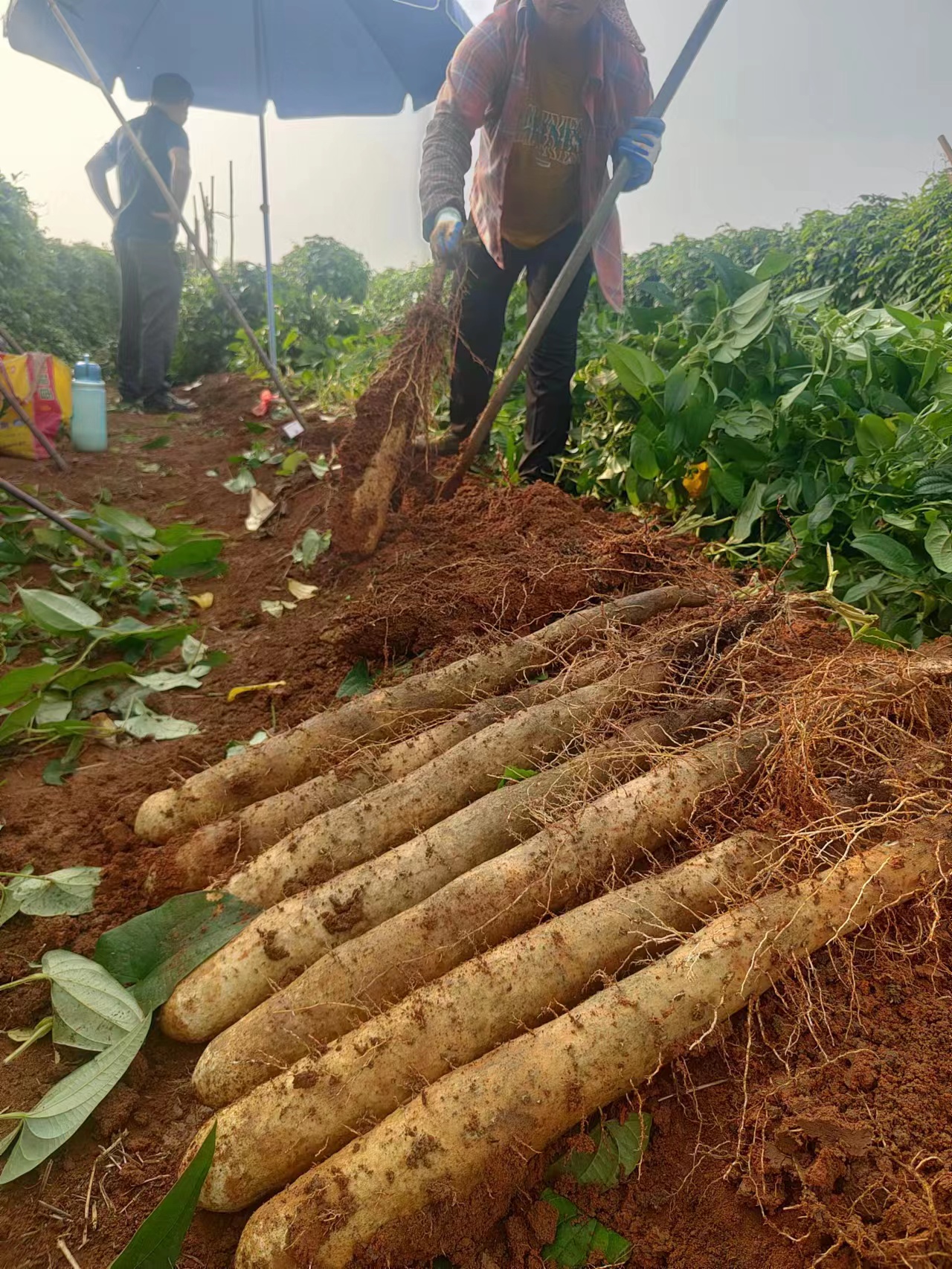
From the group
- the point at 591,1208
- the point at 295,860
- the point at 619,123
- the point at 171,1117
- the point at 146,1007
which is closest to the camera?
the point at 591,1208

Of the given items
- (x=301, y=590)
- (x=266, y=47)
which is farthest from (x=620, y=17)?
(x=266, y=47)

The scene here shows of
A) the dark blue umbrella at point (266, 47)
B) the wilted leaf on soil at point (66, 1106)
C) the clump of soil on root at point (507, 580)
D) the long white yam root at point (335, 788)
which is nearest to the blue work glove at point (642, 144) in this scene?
the clump of soil on root at point (507, 580)

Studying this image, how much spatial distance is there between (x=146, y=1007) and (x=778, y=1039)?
986 millimetres

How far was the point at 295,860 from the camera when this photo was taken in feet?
4.51

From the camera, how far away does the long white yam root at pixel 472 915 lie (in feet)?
3.65

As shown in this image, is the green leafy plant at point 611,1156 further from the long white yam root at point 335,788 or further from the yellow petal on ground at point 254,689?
the yellow petal on ground at point 254,689

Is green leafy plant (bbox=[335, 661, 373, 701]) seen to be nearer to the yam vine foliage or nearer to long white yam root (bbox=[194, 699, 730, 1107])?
long white yam root (bbox=[194, 699, 730, 1107])

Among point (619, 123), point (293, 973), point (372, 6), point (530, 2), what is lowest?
point (293, 973)

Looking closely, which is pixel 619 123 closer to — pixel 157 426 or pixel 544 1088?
pixel 544 1088

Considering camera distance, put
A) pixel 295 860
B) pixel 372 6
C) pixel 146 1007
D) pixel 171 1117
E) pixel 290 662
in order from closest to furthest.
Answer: pixel 171 1117, pixel 146 1007, pixel 295 860, pixel 290 662, pixel 372 6

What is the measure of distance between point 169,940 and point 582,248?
2591 mm

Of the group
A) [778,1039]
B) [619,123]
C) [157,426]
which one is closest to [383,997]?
[778,1039]

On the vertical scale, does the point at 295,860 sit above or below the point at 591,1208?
above

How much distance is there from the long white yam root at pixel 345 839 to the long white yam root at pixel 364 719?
9.9 inches
